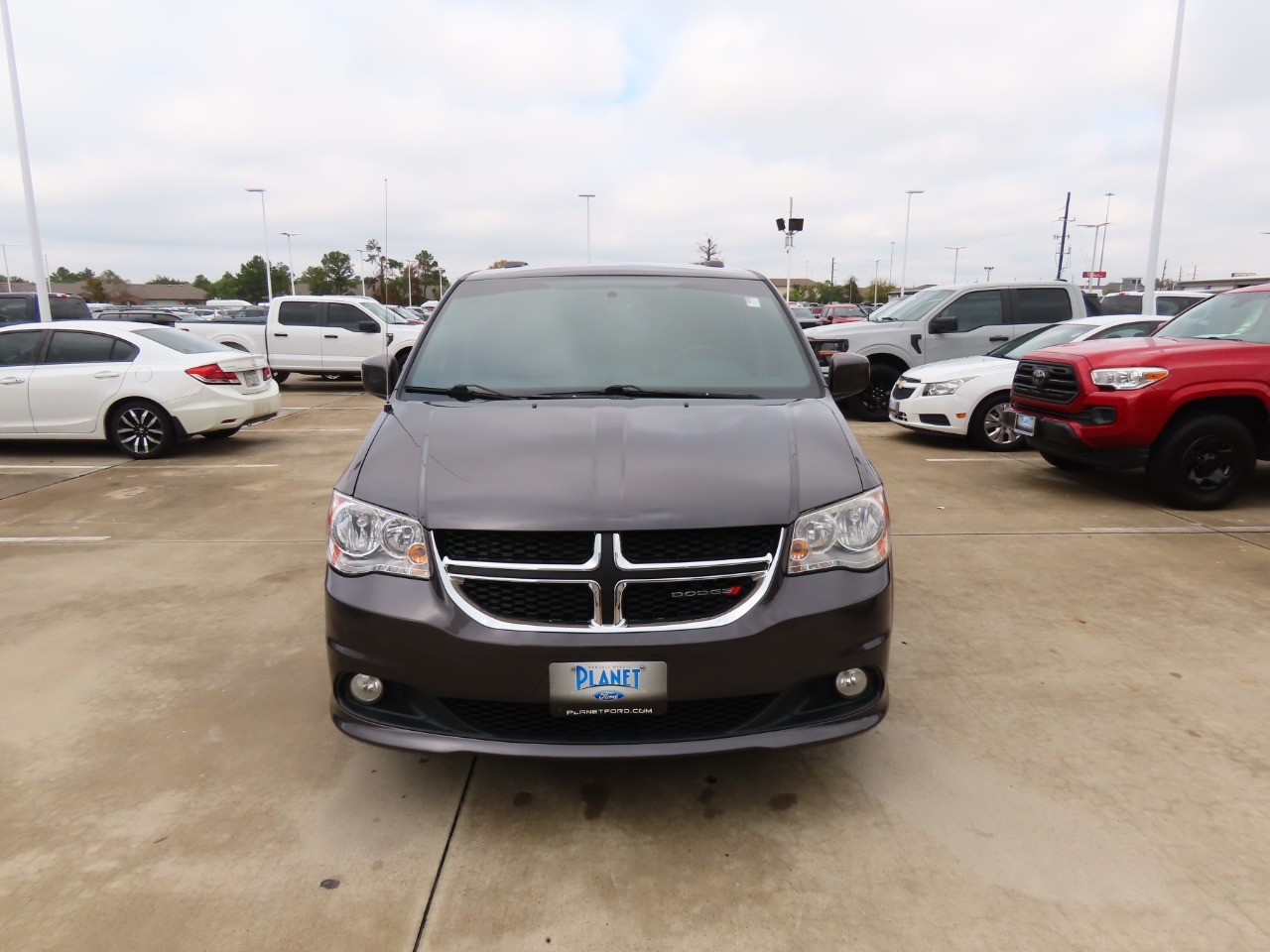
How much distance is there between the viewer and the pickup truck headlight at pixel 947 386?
9.44m

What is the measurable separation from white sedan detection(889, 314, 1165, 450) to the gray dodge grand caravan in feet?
23.2

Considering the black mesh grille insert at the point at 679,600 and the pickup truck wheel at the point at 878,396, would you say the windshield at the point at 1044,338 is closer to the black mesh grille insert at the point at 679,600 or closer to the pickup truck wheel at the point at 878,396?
the pickup truck wheel at the point at 878,396

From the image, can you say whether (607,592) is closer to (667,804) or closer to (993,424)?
(667,804)

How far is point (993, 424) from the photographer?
9.46 meters

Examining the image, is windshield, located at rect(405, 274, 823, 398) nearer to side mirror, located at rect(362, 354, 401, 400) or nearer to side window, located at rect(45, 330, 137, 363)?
side mirror, located at rect(362, 354, 401, 400)

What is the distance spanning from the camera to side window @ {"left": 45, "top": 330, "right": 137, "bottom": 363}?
9.12m

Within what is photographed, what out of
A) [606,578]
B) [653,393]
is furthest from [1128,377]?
[606,578]

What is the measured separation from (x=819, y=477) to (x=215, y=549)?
447cm

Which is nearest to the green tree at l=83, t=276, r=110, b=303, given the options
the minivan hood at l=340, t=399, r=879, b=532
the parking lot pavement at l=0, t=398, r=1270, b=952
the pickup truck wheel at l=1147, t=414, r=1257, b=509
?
the parking lot pavement at l=0, t=398, r=1270, b=952

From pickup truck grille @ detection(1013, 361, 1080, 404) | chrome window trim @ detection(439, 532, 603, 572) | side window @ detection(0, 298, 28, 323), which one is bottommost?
chrome window trim @ detection(439, 532, 603, 572)

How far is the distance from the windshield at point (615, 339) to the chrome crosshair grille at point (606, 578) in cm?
102

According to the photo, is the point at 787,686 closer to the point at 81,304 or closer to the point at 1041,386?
the point at 1041,386

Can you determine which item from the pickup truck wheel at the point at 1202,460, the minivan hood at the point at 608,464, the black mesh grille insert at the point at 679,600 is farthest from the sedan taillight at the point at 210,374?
the pickup truck wheel at the point at 1202,460

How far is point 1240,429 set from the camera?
6.48 meters
